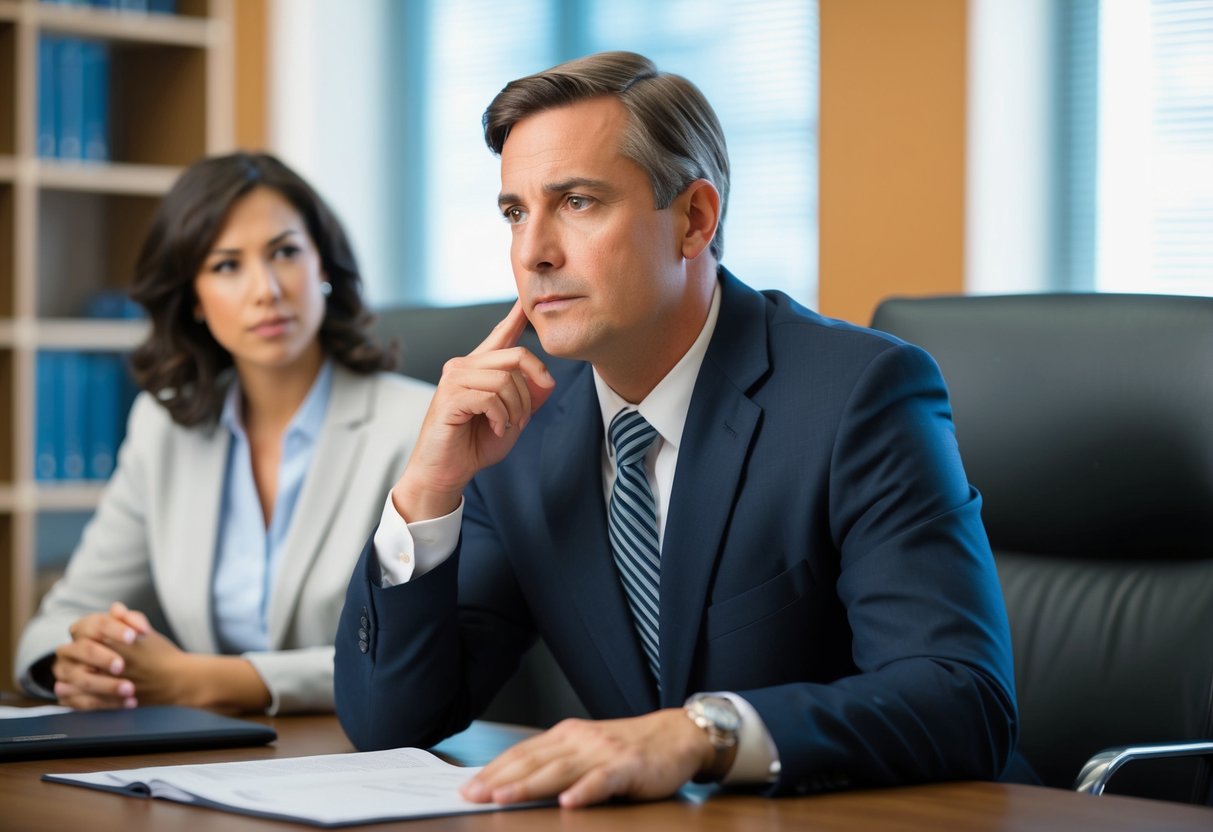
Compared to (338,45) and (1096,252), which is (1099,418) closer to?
(1096,252)

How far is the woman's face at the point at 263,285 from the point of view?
100.0 inches

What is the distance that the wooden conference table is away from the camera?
3.67 ft

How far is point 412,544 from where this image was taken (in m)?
1.68

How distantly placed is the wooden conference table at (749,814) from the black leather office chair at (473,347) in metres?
0.97

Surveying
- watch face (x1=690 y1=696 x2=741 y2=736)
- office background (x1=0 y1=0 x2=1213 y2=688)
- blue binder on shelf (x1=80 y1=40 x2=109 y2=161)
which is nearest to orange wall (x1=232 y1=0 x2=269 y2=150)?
office background (x1=0 y1=0 x2=1213 y2=688)

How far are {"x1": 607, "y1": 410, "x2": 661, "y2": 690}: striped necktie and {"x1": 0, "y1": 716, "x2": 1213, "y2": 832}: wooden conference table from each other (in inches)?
18.2

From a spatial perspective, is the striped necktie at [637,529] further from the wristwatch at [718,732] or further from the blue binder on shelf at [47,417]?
the blue binder on shelf at [47,417]

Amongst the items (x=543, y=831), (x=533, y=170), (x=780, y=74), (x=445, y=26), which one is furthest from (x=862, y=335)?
(x=445, y=26)

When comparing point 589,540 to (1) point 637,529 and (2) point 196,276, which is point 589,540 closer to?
(1) point 637,529

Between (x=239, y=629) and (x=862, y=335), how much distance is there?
132cm

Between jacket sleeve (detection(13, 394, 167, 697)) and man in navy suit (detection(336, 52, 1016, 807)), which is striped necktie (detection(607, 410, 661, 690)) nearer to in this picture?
man in navy suit (detection(336, 52, 1016, 807))

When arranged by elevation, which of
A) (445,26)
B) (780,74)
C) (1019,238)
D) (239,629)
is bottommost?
(239,629)

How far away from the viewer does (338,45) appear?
441cm

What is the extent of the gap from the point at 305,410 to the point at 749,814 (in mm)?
1591
